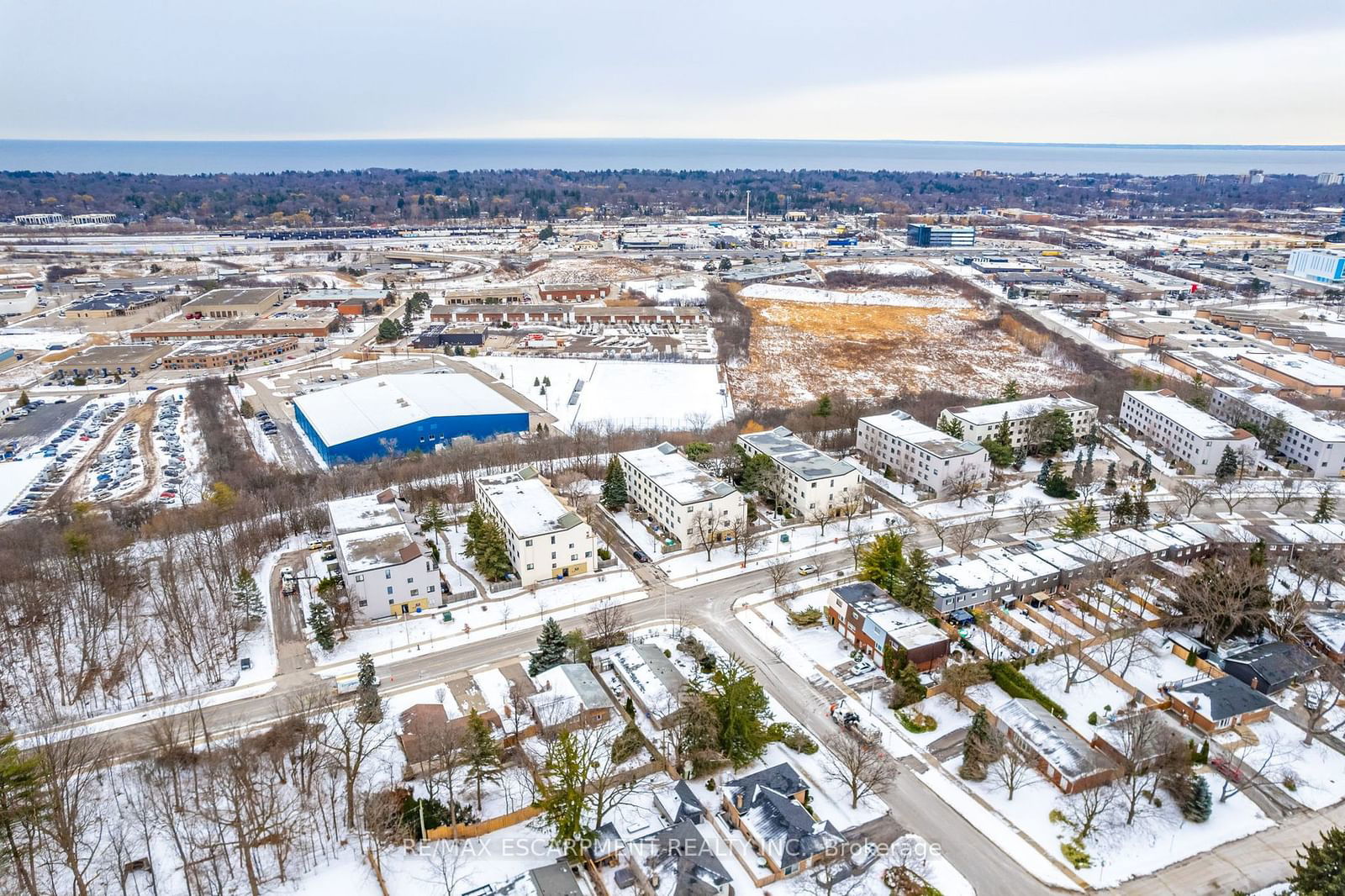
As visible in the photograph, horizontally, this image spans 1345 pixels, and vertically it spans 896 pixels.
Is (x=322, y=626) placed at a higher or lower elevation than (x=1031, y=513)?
higher

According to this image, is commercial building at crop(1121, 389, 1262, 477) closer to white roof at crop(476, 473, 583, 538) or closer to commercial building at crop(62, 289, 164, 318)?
white roof at crop(476, 473, 583, 538)

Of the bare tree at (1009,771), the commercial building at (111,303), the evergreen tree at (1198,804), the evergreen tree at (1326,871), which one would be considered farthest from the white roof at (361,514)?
the commercial building at (111,303)

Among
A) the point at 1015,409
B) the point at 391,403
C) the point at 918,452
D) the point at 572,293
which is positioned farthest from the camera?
the point at 572,293

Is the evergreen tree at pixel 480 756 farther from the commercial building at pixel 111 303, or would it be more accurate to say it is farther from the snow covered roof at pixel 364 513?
the commercial building at pixel 111 303

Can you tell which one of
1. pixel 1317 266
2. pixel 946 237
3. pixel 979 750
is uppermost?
pixel 946 237

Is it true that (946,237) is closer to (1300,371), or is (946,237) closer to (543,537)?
(1300,371)

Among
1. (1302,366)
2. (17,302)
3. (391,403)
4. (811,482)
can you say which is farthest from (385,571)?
(17,302)
